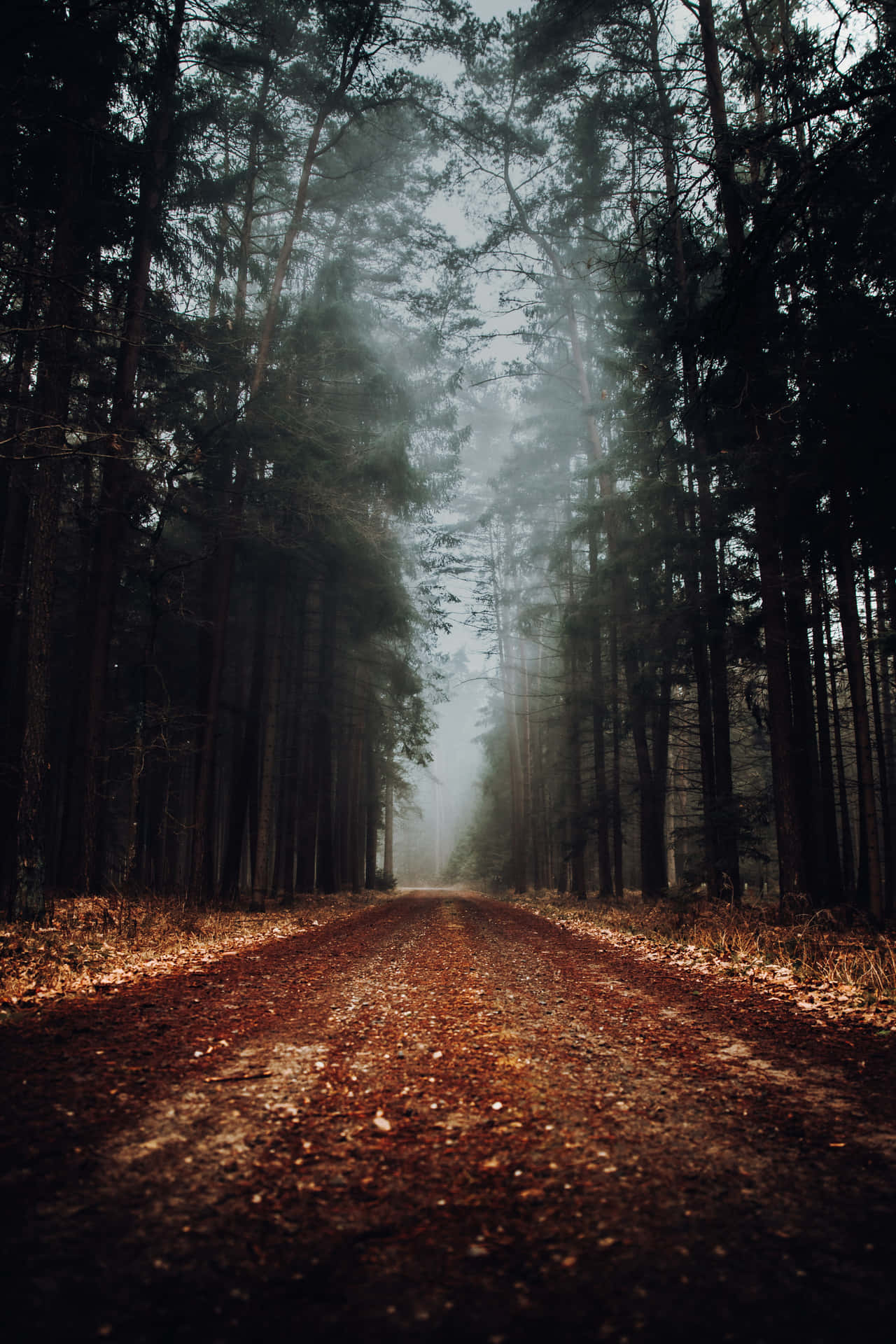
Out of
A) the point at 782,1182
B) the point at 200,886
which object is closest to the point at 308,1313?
the point at 782,1182

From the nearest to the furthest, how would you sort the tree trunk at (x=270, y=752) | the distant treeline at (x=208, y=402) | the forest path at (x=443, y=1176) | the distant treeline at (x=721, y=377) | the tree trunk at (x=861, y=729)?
the forest path at (x=443, y=1176) < the distant treeline at (x=721, y=377) < the tree trunk at (x=861, y=729) < the distant treeline at (x=208, y=402) < the tree trunk at (x=270, y=752)

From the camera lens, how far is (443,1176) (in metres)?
2.14

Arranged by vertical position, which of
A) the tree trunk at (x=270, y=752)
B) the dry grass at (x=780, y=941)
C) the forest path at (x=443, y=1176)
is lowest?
the dry grass at (x=780, y=941)

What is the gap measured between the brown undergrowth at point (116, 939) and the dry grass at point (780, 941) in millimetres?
5854

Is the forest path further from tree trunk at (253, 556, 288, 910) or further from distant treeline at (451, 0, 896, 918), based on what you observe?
tree trunk at (253, 556, 288, 910)

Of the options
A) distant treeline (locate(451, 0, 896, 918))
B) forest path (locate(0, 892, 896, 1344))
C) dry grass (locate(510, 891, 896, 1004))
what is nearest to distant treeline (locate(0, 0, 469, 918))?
distant treeline (locate(451, 0, 896, 918))

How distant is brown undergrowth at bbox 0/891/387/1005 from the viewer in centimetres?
504

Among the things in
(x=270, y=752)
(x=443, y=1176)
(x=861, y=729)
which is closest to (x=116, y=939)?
Answer: (x=270, y=752)

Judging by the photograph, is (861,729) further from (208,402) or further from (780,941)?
(208,402)

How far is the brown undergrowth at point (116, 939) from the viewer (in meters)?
5.04

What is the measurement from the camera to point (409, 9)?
438 inches

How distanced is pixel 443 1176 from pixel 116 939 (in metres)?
6.46

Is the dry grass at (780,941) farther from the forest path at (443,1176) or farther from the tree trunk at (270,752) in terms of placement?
the tree trunk at (270,752)

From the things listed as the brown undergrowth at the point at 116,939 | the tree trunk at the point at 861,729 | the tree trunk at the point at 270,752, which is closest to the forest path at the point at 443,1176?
the brown undergrowth at the point at 116,939
